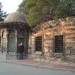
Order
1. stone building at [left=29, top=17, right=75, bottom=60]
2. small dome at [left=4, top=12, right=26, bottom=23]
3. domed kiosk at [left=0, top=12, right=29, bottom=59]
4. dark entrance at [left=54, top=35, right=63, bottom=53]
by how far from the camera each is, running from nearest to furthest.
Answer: stone building at [left=29, top=17, right=75, bottom=60], dark entrance at [left=54, top=35, right=63, bottom=53], domed kiosk at [left=0, top=12, right=29, bottom=59], small dome at [left=4, top=12, right=26, bottom=23]

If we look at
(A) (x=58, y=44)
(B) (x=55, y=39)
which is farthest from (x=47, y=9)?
(A) (x=58, y=44)

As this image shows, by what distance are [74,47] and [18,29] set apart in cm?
926

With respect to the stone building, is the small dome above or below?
above

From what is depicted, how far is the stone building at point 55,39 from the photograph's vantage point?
1091 inches

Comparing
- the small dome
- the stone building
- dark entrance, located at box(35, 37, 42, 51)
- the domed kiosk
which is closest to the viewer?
the stone building

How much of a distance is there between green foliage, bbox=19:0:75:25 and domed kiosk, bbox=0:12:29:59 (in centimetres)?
205

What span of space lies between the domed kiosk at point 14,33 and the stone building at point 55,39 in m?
2.28

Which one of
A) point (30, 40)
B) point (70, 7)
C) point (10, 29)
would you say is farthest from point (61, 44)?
point (10, 29)

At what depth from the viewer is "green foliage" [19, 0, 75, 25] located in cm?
2888

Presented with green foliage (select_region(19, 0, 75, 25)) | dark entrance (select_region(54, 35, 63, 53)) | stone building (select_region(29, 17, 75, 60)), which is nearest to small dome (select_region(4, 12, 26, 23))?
green foliage (select_region(19, 0, 75, 25))

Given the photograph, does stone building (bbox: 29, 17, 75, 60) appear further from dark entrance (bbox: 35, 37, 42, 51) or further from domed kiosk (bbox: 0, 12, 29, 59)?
domed kiosk (bbox: 0, 12, 29, 59)

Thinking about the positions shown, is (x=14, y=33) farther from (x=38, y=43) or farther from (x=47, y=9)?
(x=47, y=9)

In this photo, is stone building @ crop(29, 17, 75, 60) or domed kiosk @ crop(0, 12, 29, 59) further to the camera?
domed kiosk @ crop(0, 12, 29, 59)

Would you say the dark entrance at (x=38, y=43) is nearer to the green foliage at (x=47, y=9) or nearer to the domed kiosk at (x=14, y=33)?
the green foliage at (x=47, y=9)
